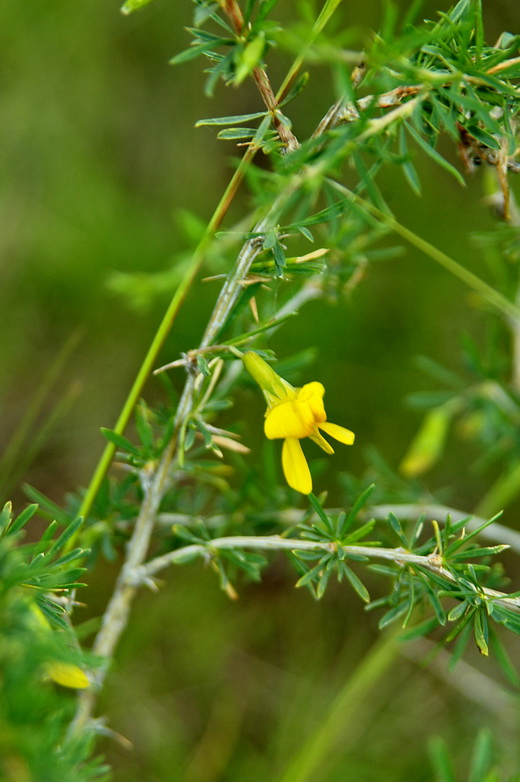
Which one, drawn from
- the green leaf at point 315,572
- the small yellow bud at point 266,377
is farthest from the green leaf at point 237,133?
the green leaf at point 315,572

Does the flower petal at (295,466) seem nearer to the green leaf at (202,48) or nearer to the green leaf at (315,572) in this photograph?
the green leaf at (315,572)

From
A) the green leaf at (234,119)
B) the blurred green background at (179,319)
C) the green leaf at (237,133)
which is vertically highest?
the green leaf at (234,119)

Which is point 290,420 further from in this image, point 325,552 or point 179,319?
point 179,319

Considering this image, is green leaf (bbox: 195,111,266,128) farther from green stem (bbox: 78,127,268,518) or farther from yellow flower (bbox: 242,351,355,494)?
yellow flower (bbox: 242,351,355,494)

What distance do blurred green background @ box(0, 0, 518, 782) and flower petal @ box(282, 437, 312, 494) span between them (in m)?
1.28

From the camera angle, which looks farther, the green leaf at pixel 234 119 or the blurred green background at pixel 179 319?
the blurred green background at pixel 179 319

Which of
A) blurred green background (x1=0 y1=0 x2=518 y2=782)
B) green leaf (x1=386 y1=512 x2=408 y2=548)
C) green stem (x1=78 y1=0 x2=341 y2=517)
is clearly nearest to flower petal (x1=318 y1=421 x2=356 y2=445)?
green leaf (x1=386 y1=512 x2=408 y2=548)

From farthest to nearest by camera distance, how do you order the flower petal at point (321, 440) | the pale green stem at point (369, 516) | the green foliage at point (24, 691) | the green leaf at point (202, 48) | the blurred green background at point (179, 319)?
the blurred green background at point (179, 319)
the pale green stem at point (369, 516)
the flower petal at point (321, 440)
the green leaf at point (202, 48)
the green foliage at point (24, 691)

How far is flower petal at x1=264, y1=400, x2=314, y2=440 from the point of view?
2.24ft

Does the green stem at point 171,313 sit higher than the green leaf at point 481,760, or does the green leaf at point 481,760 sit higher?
the green stem at point 171,313

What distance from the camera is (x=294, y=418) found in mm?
686

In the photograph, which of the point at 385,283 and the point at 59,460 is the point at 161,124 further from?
the point at 59,460

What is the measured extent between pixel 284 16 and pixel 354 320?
1107mm

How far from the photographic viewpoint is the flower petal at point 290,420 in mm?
684
